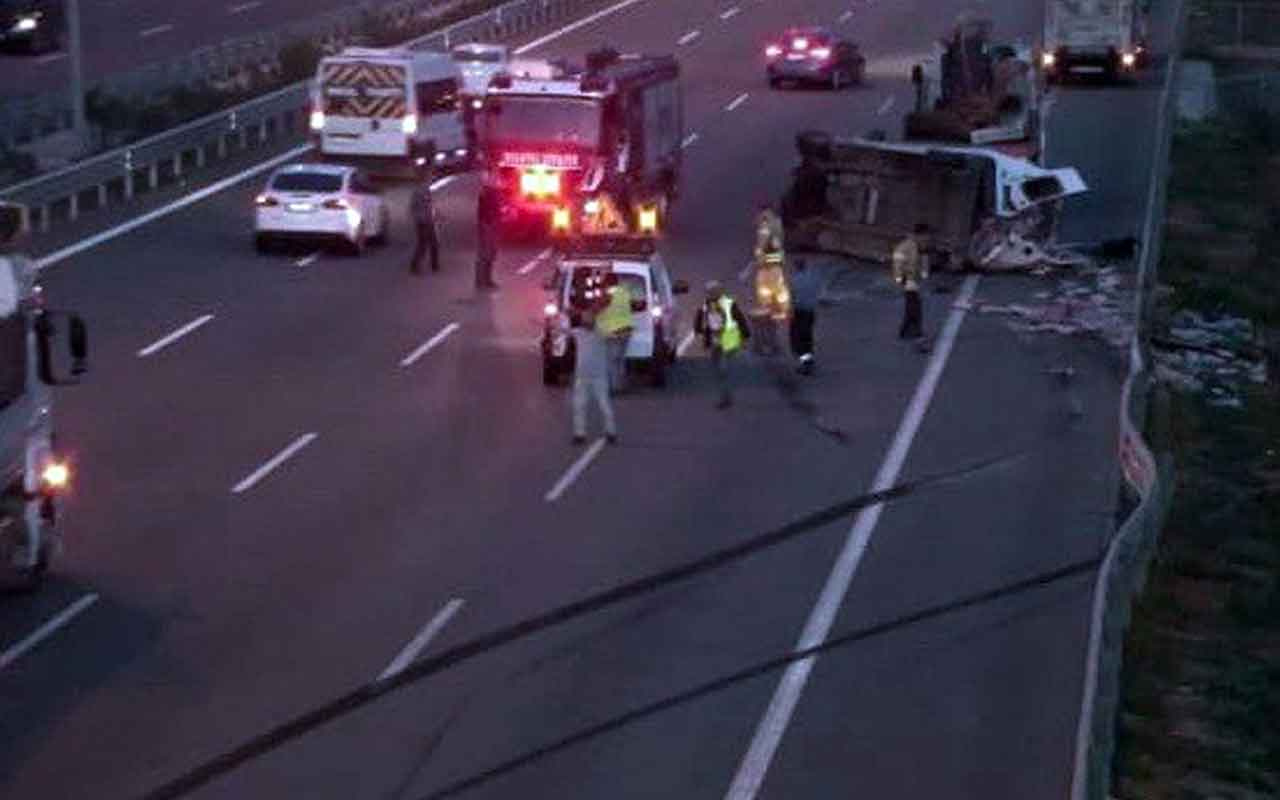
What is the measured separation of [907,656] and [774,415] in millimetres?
11289

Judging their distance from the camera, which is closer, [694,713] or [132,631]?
[694,713]

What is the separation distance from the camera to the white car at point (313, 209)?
46.7 metres

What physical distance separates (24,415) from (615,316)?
9472mm

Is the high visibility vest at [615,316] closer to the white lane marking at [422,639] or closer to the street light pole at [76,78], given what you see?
the white lane marking at [422,639]

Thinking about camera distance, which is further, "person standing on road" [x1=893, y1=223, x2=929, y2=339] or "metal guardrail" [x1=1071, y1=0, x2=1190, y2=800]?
"person standing on road" [x1=893, y1=223, x2=929, y2=339]

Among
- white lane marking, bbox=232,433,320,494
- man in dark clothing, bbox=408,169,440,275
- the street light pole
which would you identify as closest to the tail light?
white lane marking, bbox=232,433,320,494

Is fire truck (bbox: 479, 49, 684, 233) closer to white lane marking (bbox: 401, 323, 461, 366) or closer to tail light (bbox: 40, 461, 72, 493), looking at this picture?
white lane marking (bbox: 401, 323, 461, 366)

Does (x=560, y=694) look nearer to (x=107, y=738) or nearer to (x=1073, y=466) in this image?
(x=107, y=738)

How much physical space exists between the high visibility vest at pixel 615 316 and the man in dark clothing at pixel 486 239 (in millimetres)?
9903

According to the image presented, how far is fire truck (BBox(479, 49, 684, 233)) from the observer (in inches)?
1864

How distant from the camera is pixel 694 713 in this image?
71.9 ft

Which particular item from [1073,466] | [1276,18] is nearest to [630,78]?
[1073,466]

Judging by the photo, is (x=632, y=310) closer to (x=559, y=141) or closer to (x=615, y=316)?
(x=615, y=316)

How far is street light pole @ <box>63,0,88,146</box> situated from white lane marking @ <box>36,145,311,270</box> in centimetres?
204
